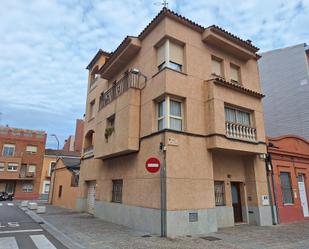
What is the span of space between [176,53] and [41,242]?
940cm

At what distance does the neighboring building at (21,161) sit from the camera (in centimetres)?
3762

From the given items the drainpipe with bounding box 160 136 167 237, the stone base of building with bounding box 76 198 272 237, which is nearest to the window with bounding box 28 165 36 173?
the stone base of building with bounding box 76 198 272 237

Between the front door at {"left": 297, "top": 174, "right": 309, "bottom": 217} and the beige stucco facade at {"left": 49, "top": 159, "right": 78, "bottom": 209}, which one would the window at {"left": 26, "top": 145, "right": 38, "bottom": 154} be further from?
the front door at {"left": 297, "top": 174, "right": 309, "bottom": 217}

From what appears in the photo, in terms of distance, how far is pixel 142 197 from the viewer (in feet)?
34.7

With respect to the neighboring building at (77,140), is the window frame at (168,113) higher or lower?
lower

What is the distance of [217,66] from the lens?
13.1 meters

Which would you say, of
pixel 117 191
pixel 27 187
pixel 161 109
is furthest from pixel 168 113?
pixel 27 187

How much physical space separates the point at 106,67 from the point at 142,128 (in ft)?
19.6

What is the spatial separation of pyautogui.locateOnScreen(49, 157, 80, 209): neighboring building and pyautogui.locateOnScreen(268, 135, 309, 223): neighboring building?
47.0ft

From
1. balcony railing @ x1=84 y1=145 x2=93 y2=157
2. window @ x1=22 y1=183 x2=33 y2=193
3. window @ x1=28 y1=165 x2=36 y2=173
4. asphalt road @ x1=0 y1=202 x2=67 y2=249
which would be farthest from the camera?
window @ x1=28 y1=165 x2=36 y2=173

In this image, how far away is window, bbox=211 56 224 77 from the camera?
12835mm

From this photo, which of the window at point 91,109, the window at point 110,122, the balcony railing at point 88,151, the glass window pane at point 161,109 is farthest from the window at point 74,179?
the glass window pane at point 161,109

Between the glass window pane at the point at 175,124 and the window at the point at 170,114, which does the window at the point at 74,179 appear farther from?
the glass window pane at the point at 175,124

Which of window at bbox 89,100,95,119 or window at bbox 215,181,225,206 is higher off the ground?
window at bbox 89,100,95,119
